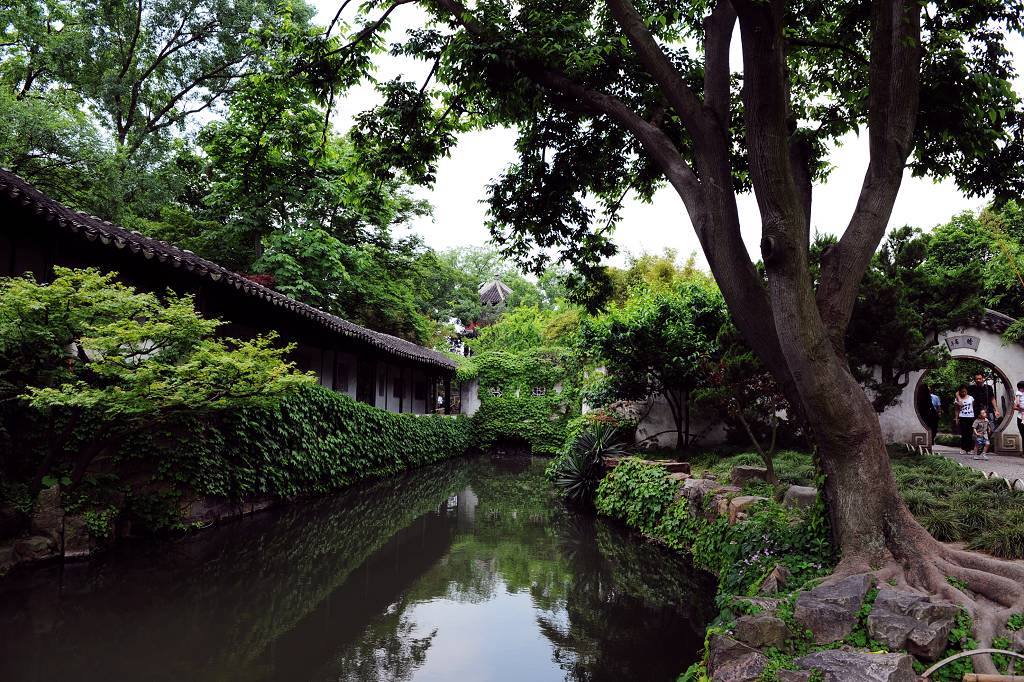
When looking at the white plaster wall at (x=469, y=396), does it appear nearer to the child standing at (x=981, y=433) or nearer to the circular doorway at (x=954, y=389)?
the circular doorway at (x=954, y=389)

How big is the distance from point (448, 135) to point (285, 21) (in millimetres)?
2039

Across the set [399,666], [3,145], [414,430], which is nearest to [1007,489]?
[399,666]

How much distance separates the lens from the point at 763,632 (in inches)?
140

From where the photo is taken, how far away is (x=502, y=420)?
24.4 meters

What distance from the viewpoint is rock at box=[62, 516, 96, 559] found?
6.66 m

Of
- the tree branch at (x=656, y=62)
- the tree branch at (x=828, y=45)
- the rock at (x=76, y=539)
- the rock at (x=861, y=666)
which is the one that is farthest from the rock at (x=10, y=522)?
the tree branch at (x=828, y=45)

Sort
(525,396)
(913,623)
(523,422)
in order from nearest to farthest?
(913,623) → (523,422) → (525,396)

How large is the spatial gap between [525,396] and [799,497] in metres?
18.2

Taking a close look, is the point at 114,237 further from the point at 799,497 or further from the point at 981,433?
the point at 981,433

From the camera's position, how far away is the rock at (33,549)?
6230 mm

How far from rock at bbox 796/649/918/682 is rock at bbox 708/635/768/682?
223 mm

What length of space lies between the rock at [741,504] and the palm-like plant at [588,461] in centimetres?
478

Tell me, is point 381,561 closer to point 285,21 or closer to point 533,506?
point 533,506

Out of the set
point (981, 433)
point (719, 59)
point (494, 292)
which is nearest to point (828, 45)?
point (719, 59)
